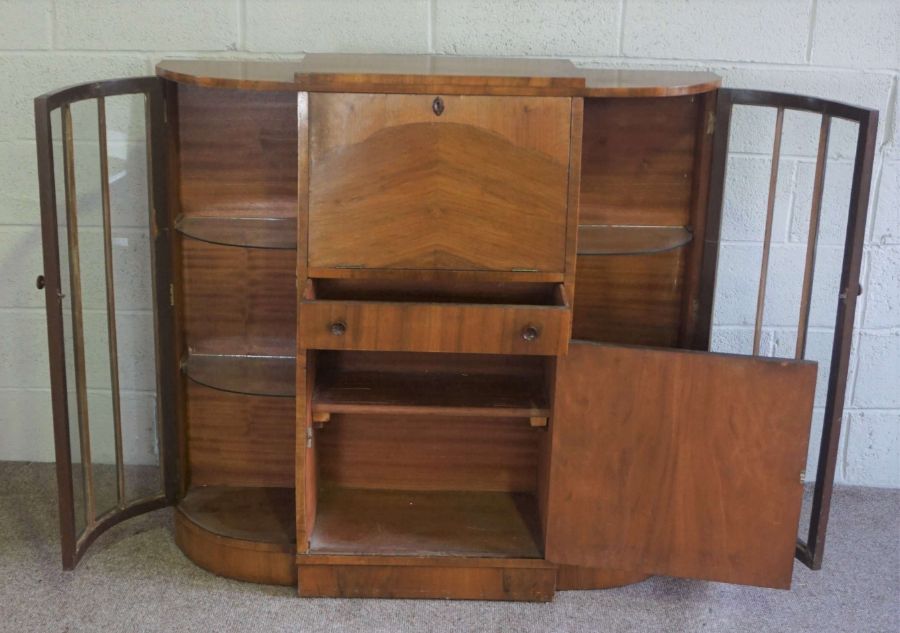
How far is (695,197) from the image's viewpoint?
8.07ft

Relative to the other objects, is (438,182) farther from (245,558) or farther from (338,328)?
(245,558)

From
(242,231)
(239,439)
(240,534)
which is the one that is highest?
(242,231)

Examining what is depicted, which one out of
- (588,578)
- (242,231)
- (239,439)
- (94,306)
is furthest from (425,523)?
(94,306)

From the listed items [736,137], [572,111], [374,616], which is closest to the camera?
[572,111]

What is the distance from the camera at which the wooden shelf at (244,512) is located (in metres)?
2.42

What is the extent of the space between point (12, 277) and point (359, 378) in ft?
3.36

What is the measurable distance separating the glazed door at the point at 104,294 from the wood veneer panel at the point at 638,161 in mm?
968

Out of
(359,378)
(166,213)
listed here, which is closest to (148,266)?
(166,213)

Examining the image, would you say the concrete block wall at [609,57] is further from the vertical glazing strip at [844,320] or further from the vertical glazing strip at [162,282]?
the vertical glazing strip at [844,320]

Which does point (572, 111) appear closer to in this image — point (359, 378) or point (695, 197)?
point (695, 197)

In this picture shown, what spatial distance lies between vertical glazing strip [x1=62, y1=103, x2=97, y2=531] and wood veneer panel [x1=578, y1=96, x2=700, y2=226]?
43.8 inches

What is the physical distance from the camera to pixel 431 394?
2.36 meters

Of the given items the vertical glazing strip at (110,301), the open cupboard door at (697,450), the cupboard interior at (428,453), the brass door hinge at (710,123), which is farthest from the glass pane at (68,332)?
the brass door hinge at (710,123)

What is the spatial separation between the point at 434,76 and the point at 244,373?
0.86m
